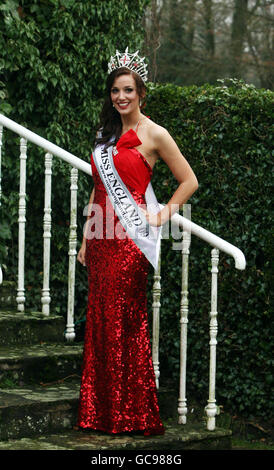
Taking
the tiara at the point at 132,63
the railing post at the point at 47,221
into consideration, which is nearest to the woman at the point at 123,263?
the tiara at the point at 132,63

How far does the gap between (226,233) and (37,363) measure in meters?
1.48

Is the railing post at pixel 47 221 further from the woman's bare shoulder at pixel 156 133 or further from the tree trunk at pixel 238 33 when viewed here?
the tree trunk at pixel 238 33

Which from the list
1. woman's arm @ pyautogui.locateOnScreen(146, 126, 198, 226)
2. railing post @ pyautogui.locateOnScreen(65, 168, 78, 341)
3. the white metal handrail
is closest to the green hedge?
the white metal handrail

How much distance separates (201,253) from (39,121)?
1655 mm

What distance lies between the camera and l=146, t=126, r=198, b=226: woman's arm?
11.1ft

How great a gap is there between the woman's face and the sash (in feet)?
0.67

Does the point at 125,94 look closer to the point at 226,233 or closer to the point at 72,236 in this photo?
the point at 72,236

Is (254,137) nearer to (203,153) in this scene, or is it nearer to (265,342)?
(203,153)

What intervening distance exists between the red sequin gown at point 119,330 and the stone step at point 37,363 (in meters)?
0.45

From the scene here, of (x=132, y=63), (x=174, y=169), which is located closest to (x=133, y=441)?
(x=174, y=169)

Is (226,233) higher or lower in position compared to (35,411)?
higher

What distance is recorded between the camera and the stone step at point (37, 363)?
3.81m

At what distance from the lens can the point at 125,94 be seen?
339cm

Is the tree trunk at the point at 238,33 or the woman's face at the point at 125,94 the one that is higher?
the tree trunk at the point at 238,33
